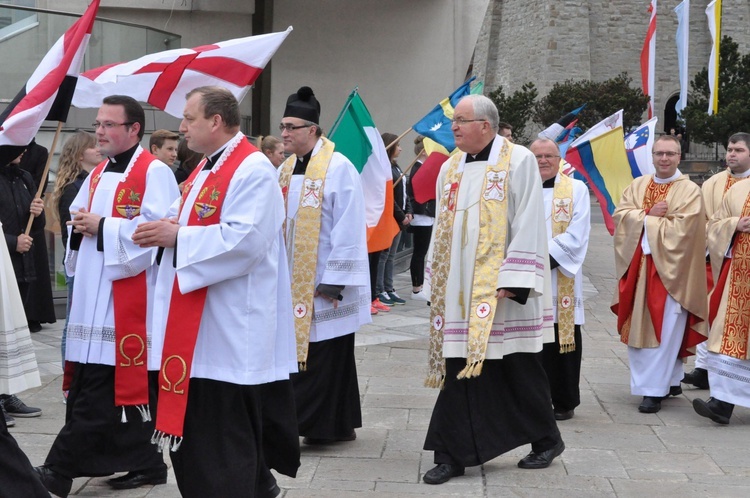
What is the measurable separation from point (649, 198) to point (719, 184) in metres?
0.71

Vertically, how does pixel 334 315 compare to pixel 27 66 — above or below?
below

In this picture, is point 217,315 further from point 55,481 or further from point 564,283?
point 564,283

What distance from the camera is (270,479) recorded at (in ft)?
13.8

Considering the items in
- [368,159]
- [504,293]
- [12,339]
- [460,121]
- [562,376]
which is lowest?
[562,376]

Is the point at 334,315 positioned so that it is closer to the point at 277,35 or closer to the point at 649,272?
the point at 277,35

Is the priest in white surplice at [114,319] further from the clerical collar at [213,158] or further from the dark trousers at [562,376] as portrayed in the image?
the dark trousers at [562,376]

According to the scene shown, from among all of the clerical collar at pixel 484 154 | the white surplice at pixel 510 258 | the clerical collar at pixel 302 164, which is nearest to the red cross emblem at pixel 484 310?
the white surplice at pixel 510 258

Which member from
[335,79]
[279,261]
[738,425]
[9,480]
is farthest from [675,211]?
[335,79]

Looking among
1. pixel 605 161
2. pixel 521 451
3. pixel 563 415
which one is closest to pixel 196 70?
pixel 521 451

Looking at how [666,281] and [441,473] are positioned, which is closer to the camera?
[441,473]

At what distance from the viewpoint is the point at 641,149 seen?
9852 mm

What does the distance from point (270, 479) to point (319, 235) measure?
6.30 feet

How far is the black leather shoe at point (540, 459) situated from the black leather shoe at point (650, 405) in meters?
1.70

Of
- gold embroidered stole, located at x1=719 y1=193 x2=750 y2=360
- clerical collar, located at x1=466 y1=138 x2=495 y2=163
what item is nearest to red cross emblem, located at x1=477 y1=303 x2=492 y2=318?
clerical collar, located at x1=466 y1=138 x2=495 y2=163
